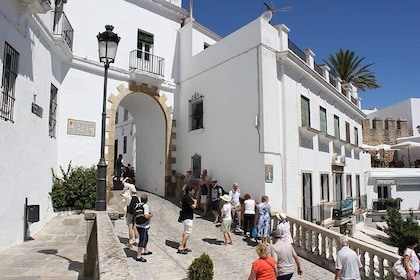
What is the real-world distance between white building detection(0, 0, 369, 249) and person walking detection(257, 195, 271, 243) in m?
1.50

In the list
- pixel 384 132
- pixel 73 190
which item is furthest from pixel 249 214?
pixel 384 132

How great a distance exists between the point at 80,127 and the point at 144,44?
5.06 meters

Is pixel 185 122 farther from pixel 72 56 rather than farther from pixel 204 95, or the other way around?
pixel 72 56

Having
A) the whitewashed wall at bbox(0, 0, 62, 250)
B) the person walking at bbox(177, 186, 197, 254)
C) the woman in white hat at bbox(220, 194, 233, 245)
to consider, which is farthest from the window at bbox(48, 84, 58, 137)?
the woman in white hat at bbox(220, 194, 233, 245)

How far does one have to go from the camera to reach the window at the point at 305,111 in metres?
14.1

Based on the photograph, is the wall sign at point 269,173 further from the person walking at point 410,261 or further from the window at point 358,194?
the window at point 358,194

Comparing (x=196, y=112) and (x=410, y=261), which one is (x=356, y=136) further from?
(x=410, y=261)

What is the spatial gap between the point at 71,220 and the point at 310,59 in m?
12.1

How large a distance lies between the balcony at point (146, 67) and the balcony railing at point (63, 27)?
8.74ft

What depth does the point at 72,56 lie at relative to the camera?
12180 millimetres

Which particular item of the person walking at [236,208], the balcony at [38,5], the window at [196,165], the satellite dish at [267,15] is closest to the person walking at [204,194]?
the person walking at [236,208]

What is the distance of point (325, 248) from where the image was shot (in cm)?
899

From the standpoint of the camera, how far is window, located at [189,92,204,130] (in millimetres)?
14328

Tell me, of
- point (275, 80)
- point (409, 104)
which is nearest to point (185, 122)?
point (275, 80)
